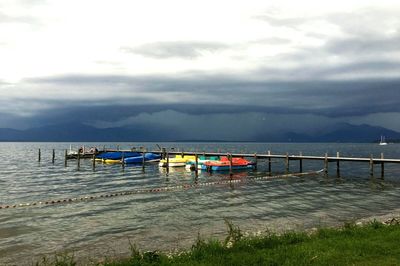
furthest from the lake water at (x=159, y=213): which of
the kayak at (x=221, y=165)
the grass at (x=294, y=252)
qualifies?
the kayak at (x=221, y=165)

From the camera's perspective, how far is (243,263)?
12203mm

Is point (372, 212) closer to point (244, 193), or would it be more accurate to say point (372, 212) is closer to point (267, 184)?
point (244, 193)

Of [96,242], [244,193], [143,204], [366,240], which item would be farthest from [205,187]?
[366,240]

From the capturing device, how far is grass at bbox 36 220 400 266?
40.4ft

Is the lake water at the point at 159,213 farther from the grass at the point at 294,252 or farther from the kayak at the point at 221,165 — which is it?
the kayak at the point at 221,165

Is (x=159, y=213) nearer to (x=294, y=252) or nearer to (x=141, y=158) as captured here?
(x=294, y=252)

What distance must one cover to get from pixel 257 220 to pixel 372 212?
33.6 ft

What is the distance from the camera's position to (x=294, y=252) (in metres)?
13.3

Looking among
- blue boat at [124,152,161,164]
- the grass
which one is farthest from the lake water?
blue boat at [124,152,161,164]

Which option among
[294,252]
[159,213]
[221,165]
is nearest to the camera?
[294,252]

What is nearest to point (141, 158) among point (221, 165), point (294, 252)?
point (221, 165)

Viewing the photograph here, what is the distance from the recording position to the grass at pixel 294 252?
12.3 m

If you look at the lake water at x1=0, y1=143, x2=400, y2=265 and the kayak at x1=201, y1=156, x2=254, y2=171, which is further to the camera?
the kayak at x1=201, y1=156, x2=254, y2=171

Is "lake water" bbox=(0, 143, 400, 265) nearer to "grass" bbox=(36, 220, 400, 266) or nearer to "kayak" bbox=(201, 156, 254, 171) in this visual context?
"grass" bbox=(36, 220, 400, 266)
